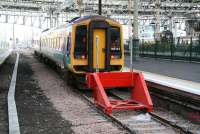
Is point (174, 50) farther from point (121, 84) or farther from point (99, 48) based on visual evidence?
point (121, 84)

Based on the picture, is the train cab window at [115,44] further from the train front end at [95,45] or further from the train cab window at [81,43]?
the train cab window at [81,43]

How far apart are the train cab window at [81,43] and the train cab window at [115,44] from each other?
1019 mm

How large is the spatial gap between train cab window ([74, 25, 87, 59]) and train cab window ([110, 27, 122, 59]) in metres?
1.02

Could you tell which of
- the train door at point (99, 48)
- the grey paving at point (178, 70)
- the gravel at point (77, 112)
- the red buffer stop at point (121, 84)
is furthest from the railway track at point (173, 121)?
the grey paving at point (178, 70)

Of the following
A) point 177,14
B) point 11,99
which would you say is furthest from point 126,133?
point 177,14

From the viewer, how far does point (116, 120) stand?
37.1ft

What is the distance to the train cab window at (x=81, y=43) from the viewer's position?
688 inches

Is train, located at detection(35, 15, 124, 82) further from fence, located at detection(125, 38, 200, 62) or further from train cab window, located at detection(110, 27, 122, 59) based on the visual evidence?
fence, located at detection(125, 38, 200, 62)

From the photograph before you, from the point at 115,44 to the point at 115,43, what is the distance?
0.12 ft

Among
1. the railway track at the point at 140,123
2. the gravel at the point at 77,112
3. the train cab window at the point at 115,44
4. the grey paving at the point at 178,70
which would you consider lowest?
the gravel at the point at 77,112

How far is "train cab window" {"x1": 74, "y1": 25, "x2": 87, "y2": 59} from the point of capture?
17472 millimetres

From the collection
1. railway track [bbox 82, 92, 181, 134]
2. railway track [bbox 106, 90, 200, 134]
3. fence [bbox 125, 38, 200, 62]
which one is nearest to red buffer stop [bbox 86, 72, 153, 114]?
railway track [bbox 82, 92, 181, 134]

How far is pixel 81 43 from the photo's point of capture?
17.6 metres

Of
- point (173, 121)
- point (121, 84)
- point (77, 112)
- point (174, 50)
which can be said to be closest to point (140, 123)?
point (173, 121)
